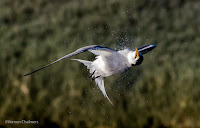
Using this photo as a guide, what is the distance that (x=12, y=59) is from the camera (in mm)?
4426

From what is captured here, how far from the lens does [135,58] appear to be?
7.46 feet

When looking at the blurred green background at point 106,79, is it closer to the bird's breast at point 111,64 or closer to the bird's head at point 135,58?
the bird's breast at point 111,64

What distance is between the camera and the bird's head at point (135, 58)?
226 cm

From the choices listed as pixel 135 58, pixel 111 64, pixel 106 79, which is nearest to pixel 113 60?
pixel 111 64

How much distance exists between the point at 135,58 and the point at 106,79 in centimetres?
165

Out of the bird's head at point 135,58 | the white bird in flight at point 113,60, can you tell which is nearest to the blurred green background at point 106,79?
the white bird in flight at point 113,60

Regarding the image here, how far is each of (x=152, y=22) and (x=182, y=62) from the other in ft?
3.06

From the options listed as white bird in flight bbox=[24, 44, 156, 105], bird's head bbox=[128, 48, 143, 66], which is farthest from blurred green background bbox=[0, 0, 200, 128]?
bird's head bbox=[128, 48, 143, 66]

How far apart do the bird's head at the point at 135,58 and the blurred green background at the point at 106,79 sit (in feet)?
4.30

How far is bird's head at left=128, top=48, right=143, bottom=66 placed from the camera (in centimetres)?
226

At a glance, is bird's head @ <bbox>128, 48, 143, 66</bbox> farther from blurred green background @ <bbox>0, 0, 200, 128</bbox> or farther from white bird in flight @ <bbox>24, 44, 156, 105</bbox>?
blurred green background @ <bbox>0, 0, 200, 128</bbox>

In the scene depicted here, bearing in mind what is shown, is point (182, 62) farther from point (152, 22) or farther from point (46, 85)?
point (46, 85)

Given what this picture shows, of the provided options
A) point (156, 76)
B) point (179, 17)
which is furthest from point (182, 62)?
point (179, 17)

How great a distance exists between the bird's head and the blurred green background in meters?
1.31
